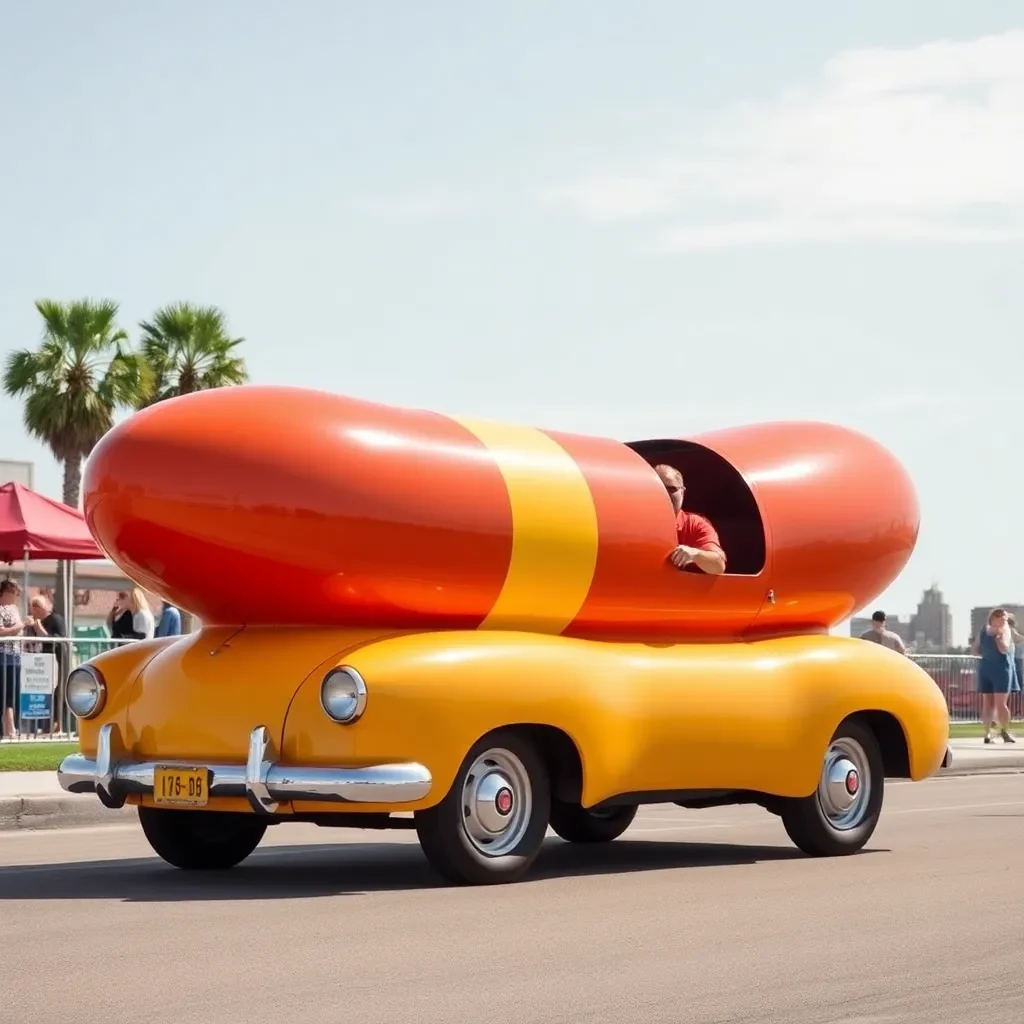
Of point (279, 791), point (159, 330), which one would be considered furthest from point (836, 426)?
point (159, 330)

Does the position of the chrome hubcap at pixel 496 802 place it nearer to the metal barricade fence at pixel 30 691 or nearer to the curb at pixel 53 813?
the curb at pixel 53 813

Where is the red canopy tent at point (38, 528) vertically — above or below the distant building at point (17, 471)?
below

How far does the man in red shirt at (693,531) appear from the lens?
1080 cm

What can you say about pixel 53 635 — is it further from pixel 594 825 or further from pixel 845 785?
pixel 845 785

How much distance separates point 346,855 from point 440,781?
235 cm

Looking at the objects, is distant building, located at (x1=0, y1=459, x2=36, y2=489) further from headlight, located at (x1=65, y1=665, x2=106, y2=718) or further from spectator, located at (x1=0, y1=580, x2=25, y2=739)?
Result: headlight, located at (x1=65, y1=665, x2=106, y2=718)

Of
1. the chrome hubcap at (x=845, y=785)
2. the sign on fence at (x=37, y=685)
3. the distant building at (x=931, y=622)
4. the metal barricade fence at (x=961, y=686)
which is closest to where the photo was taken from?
the chrome hubcap at (x=845, y=785)

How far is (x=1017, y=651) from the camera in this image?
3086 cm

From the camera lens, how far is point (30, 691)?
2061 cm

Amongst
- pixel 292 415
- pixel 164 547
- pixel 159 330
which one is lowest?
pixel 164 547

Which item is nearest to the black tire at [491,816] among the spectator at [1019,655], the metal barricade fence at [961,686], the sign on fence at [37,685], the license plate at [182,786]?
the license plate at [182,786]

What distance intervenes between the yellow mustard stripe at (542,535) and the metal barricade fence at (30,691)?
11.0m

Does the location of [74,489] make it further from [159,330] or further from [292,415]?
[292,415]

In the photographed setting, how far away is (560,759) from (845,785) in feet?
7.10
